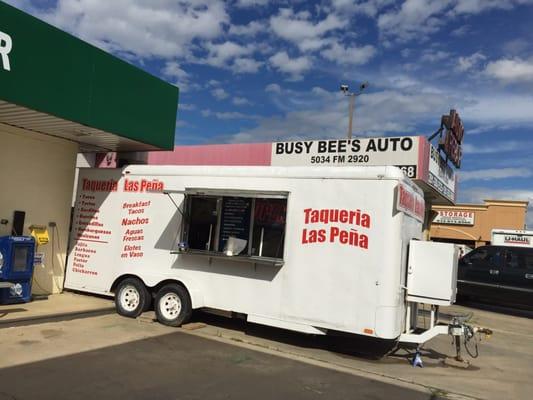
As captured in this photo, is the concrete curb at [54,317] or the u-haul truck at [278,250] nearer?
the u-haul truck at [278,250]

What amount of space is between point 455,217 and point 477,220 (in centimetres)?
148

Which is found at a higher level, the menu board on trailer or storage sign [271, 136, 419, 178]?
storage sign [271, 136, 419, 178]

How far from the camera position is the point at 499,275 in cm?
1496

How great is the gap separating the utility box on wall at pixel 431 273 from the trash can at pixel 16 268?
6.60m

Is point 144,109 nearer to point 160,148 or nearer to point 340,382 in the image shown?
point 160,148

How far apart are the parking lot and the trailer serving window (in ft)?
4.71

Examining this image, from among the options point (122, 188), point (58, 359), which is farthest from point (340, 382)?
point (122, 188)

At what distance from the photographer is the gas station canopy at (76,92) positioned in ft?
23.9

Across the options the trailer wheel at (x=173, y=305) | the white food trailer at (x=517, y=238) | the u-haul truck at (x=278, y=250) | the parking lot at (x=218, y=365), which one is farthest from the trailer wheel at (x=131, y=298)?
the white food trailer at (x=517, y=238)

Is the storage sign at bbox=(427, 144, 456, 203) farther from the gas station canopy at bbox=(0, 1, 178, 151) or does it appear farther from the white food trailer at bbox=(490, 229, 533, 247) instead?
the gas station canopy at bbox=(0, 1, 178, 151)

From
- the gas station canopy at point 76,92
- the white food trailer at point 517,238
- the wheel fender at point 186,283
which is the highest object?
the gas station canopy at point 76,92

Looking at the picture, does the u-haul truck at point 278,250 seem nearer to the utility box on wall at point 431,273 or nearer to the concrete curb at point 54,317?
the utility box on wall at point 431,273

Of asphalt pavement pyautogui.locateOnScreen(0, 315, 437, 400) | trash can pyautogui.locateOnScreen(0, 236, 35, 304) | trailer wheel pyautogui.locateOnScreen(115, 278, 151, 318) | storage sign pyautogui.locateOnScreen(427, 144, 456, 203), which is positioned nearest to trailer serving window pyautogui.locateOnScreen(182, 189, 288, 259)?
trailer wheel pyautogui.locateOnScreen(115, 278, 151, 318)

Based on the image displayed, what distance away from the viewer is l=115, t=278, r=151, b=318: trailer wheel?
8.95 m
